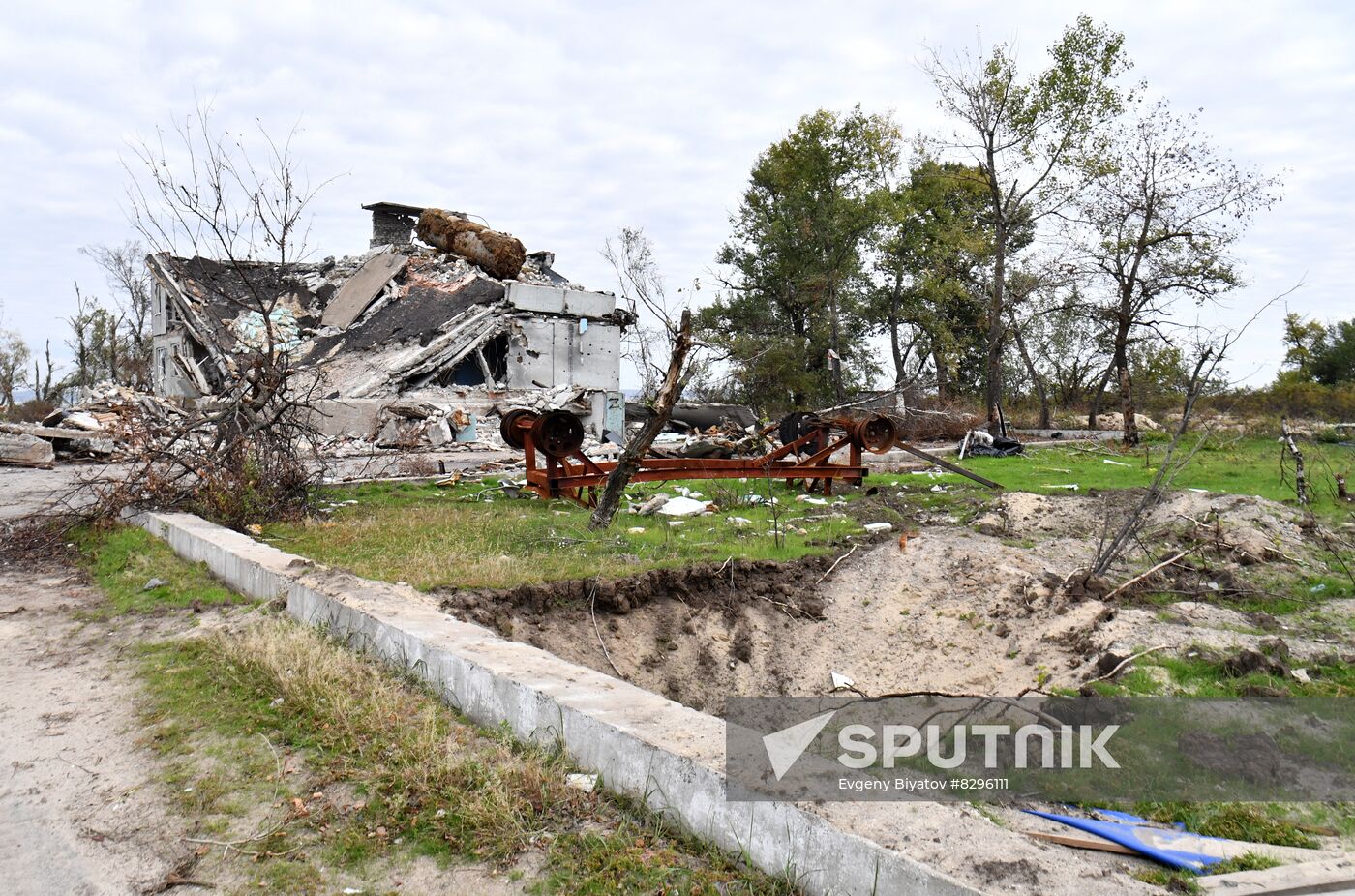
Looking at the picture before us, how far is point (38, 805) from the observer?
3449 millimetres

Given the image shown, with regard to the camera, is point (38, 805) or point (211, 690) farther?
point (211, 690)

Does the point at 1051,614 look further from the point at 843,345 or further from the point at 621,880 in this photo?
the point at 843,345

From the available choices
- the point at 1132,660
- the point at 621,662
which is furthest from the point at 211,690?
the point at 1132,660

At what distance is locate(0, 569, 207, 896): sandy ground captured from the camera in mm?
2973

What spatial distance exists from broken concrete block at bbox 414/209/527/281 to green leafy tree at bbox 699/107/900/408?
874cm

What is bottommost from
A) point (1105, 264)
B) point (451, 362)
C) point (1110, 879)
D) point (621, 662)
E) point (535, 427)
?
point (621, 662)

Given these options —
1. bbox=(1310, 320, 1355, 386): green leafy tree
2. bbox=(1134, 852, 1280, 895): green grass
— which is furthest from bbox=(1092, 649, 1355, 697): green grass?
bbox=(1310, 320, 1355, 386): green leafy tree

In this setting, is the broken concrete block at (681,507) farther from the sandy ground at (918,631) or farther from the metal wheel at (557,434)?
the sandy ground at (918,631)

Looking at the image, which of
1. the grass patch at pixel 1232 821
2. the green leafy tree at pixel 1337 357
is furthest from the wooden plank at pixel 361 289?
the green leafy tree at pixel 1337 357

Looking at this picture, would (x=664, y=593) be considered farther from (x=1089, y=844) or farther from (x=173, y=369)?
(x=173, y=369)

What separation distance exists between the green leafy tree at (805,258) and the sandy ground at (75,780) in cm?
2713

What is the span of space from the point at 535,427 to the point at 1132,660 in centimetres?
646

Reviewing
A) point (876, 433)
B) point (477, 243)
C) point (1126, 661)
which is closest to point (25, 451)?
point (477, 243)

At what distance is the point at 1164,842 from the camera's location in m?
2.97
